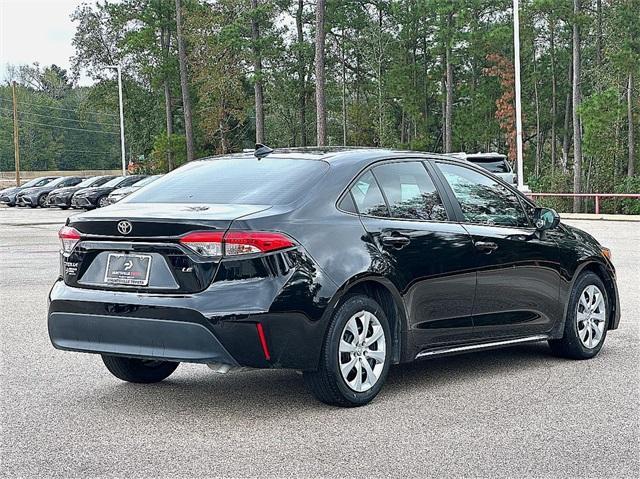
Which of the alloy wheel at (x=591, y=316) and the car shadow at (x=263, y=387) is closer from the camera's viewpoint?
the car shadow at (x=263, y=387)

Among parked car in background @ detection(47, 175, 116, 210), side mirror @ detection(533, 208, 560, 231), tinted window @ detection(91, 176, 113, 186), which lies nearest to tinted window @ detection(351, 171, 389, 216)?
side mirror @ detection(533, 208, 560, 231)

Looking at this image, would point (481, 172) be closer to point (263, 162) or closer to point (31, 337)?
point (263, 162)

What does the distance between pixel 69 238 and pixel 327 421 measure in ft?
6.52

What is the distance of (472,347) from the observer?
720 cm

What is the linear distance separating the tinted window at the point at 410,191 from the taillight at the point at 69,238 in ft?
6.49

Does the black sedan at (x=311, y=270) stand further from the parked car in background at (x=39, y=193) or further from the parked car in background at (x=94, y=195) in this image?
the parked car in background at (x=39, y=193)

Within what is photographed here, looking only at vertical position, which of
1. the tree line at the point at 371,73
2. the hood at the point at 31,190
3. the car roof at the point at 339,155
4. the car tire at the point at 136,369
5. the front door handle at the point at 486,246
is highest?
the tree line at the point at 371,73

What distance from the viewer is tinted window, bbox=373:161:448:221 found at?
22.5 ft

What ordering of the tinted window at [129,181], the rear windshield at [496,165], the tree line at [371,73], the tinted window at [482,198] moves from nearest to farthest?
the tinted window at [482,198]
the rear windshield at [496,165]
the tinted window at [129,181]
the tree line at [371,73]

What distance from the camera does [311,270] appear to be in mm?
6016

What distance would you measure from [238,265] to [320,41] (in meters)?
36.7

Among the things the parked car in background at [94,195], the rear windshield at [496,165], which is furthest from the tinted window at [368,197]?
the parked car in background at [94,195]

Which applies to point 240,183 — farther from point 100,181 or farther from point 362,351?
point 100,181

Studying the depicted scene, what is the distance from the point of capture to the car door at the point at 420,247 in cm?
660
